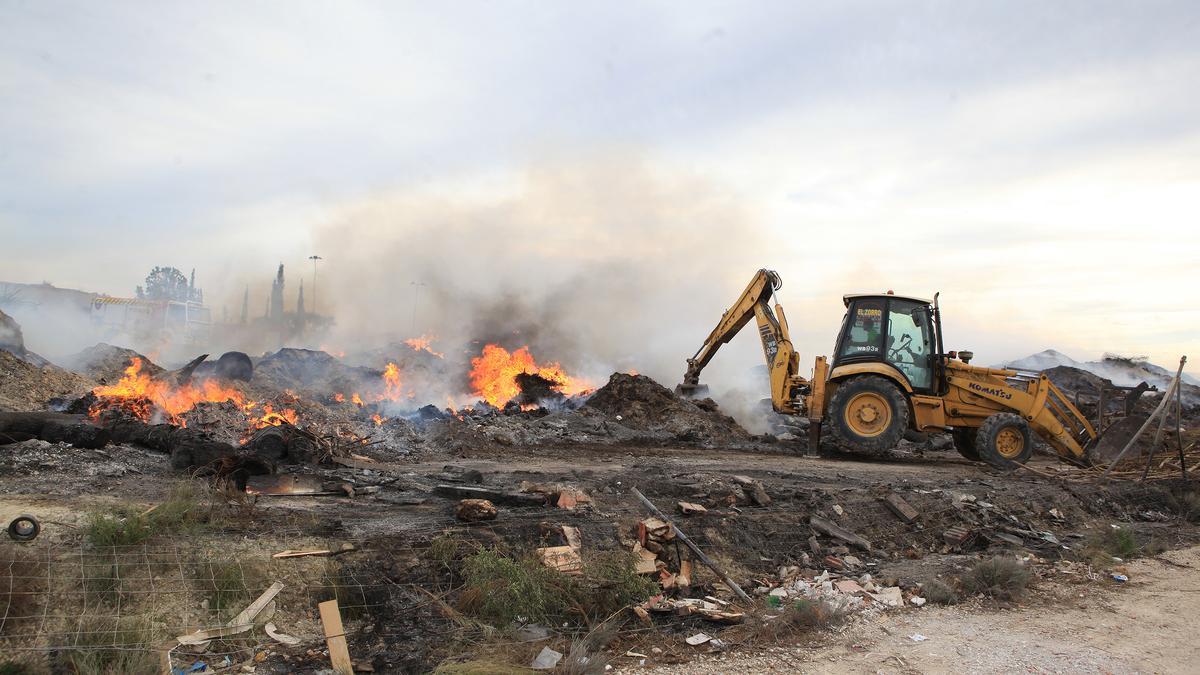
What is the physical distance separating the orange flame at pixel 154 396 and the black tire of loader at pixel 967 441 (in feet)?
45.7

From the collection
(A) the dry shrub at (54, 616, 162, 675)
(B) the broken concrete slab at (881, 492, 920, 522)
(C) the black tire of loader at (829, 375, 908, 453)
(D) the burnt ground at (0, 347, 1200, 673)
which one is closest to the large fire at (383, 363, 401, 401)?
(D) the burnt ground at (0, 347, 1200, 673)

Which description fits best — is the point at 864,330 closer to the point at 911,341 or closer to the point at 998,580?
the point at 911,341

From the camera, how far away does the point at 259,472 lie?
8.70m

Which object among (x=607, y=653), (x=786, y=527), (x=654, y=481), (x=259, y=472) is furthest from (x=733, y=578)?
(x=259, y=472)

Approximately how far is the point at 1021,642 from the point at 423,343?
23438mm

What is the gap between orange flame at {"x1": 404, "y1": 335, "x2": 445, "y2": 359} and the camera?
2461cm

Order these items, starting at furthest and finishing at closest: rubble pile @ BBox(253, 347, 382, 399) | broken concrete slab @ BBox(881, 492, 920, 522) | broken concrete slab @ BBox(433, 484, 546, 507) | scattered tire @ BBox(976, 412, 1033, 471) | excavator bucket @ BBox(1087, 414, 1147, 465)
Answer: rubble pile @ BBox(253, 347, 382, 399)
excavator bucket @ BBox(1087, 414, 1147, 465)
scattered tire @ BBox(976, 412, 1033, 471)
broken concrete slab @ BBox(881, 492, 920, 522)
broken concrete slab @ BBox(433, 484, 546, 507)

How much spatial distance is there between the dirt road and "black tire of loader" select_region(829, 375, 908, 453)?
5572 mm

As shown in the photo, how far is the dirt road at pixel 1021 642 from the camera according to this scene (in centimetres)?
472

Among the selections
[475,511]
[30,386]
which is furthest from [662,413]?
[30,386]

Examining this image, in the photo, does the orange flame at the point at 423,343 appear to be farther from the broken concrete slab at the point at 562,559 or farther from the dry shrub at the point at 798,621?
the dry shrub at the point at 798,621

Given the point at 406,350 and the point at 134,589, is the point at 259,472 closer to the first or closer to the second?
the point at 134,589

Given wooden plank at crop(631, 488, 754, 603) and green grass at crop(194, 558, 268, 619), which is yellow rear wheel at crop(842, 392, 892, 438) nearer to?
wooden plank at crop(631, 488, 754, 603)

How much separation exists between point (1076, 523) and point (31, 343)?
96.1ft
